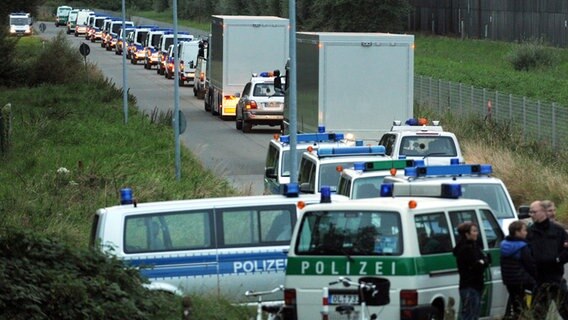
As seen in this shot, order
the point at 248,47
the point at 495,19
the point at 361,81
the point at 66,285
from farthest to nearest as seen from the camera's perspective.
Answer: the point at 495,19 → the point at 248,47 → the point at 361,81 → the point at 66,285

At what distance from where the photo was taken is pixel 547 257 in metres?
14.4

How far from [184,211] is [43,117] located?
27119 mm

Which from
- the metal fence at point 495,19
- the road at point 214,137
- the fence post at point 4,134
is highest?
the metal fence at point 495,19

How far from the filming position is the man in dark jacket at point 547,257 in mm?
14305

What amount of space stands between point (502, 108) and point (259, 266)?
2673 cm

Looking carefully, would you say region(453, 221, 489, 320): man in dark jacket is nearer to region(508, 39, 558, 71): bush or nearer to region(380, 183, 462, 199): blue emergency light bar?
region(380, 183, 462, 199): blue emergency light bar

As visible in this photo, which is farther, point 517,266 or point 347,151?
point 347,151

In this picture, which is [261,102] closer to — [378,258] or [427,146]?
[427,146]

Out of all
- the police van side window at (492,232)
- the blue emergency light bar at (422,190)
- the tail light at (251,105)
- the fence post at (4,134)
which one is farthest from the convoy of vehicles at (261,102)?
the police van side window at (492,232)

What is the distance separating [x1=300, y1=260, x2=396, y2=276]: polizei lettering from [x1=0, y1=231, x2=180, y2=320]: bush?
4.54ft

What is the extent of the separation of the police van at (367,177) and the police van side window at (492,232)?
4283 millimetres

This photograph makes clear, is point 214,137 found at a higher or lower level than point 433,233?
lower

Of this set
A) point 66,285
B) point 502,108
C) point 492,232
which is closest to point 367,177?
point 492,232

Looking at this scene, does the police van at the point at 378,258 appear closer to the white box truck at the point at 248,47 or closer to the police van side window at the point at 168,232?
the police van side window at the point at 168,232
